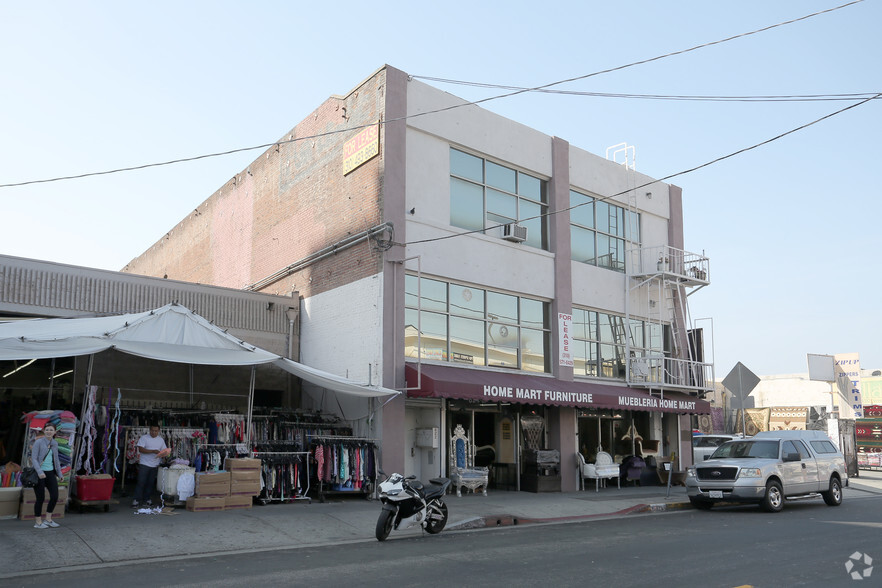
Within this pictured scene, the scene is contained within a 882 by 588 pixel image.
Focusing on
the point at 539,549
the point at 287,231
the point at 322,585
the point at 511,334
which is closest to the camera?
the point at 322,585

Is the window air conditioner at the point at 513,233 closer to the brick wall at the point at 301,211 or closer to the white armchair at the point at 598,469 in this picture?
the brick wall at the point at 301,211

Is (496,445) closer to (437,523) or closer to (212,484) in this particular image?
(437,523)

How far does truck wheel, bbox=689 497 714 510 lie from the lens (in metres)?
17.3

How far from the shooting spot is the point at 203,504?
13.7 m

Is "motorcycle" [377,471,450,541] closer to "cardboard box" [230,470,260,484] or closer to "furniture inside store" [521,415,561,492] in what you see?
"cardboard box" [230,470,260,484]

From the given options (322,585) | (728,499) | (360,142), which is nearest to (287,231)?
(360,142)

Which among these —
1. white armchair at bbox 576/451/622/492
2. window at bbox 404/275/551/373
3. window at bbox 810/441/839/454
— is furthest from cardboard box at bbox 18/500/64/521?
window at bbox 810/441/839/454

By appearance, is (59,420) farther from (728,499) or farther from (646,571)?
(728,499)

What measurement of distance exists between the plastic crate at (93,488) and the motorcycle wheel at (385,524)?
16.6 ft

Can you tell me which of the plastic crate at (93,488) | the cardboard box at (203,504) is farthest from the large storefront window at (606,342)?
the plastic crate at (93,488)

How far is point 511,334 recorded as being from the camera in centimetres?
2058

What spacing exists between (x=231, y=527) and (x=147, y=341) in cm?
396

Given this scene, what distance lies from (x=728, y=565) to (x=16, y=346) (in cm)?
1145

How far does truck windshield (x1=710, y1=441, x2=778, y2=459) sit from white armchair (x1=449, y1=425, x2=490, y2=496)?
5.66m
